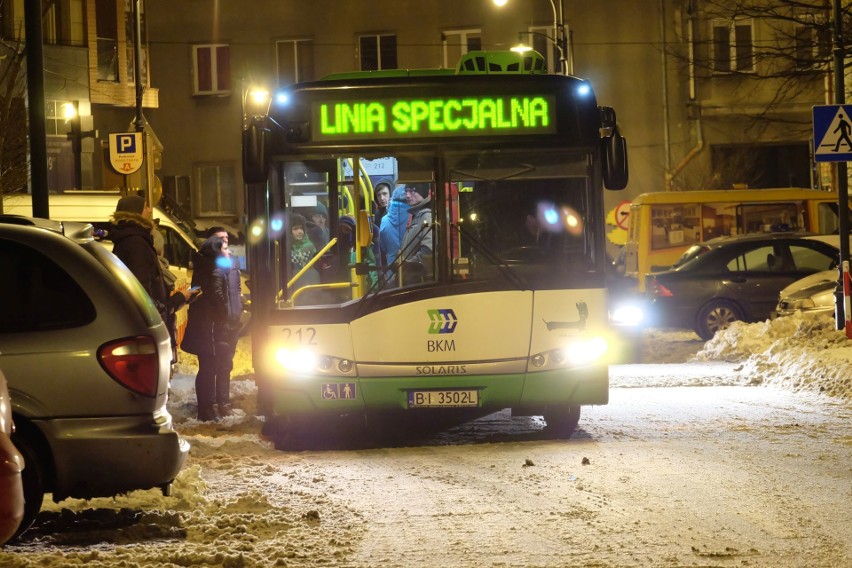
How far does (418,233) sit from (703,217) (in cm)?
1795

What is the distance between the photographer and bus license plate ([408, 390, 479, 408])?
35.4 ft

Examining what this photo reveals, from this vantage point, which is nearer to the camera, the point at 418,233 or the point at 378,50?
the point at 418,233

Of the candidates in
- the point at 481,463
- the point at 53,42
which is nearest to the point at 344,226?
the point at 481,463

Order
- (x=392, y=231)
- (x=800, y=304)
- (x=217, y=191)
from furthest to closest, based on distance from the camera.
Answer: (x=217, y=191)
(x=800, y=304)
(x=392, y=231)

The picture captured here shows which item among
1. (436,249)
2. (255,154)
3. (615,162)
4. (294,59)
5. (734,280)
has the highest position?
(294,59)

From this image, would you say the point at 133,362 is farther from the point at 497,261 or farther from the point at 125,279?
the point at 497,261

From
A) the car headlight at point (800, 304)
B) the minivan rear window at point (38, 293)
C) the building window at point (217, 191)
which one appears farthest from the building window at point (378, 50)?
the minivan rear window at point (38, 293)

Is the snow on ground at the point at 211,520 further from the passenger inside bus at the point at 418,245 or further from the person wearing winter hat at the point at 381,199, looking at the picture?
the person wearing winter hat at the point at 381,199

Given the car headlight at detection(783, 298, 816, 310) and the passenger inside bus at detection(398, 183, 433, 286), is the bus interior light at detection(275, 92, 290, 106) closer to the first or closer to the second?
the passenger inside bus at detection(398, 183, 433, 286)

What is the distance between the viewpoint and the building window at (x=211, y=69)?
44.7 m

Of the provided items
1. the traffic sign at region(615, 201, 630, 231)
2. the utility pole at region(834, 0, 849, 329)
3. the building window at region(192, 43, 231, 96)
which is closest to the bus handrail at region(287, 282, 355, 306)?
the utility pole at region(834, 0, 849, 329)

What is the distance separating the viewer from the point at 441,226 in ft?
35.3

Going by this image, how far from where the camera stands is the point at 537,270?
10.9 m

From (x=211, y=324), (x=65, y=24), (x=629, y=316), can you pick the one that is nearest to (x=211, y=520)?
(x=211, y=324)
